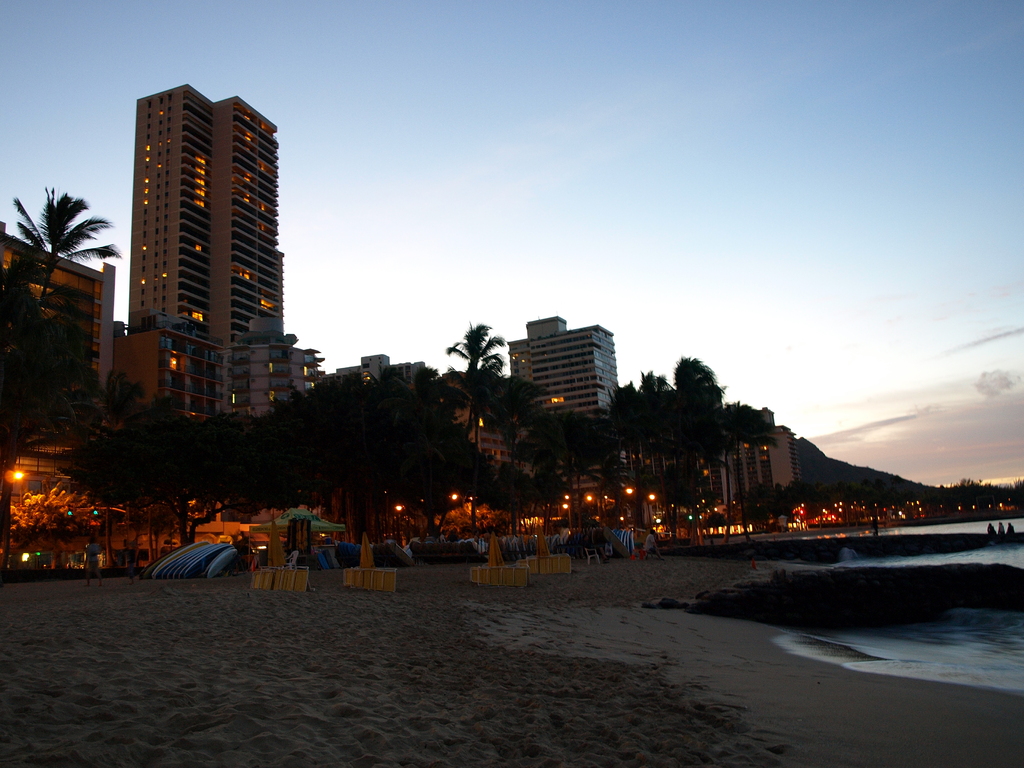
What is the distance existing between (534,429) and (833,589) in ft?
87.0

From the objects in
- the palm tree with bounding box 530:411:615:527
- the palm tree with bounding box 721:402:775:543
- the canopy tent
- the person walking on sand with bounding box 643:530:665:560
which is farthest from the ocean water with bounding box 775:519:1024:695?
the palm tree with bounding box 721:402:775:543

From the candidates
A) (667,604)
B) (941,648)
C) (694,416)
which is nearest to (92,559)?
(667,604)

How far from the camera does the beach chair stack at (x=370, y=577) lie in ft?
48.9

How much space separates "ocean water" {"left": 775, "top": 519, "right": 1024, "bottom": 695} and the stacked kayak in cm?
1812

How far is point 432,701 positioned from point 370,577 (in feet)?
35.8

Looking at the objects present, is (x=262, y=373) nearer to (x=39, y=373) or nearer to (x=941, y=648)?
(x=39, y=373)

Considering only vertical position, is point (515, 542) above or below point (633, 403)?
below

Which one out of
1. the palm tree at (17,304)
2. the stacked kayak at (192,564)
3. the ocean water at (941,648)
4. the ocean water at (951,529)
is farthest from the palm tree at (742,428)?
the palm tree at (17,304)

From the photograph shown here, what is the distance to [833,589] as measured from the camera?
15.7 metres

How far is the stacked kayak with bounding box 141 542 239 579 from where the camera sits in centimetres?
2111

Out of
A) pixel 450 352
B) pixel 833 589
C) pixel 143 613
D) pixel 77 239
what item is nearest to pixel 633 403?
pixel 450 352

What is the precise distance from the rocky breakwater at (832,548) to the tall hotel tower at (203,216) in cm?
8152

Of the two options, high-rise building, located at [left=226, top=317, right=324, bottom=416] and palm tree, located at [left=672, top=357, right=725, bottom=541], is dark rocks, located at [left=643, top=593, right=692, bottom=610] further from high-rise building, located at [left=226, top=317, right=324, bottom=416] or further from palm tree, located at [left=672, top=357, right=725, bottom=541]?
high-rise building, located at [left=226, top=317, right=324, bottom=416]

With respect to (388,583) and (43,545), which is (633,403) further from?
(43,545)
